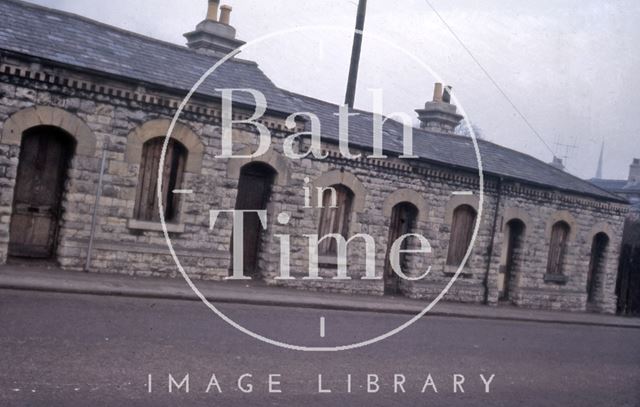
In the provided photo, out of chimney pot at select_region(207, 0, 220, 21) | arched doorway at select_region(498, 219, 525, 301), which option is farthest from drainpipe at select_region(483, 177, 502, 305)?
chimney pot at select_region(207, 0, 220, 21)

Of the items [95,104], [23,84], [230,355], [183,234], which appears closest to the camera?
[230,355]

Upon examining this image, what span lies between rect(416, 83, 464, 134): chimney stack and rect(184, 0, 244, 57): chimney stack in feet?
26.8

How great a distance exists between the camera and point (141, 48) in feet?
50.3

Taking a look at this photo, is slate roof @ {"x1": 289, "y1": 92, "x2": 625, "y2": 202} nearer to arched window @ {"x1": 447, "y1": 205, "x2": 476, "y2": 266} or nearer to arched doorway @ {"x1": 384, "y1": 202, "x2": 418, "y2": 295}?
arched window @ {"x1": 447, "y1": 205, "x2": 476, "y2": 266}

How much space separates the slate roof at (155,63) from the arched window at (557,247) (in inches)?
57.0

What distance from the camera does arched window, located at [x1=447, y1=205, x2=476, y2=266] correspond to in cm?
1914

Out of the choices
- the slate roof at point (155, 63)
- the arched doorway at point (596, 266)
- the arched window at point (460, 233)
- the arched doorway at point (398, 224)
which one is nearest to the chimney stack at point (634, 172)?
the arched doorway at point (596, 266)

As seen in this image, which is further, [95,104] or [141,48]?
[141,48]

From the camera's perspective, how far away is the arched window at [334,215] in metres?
16.8

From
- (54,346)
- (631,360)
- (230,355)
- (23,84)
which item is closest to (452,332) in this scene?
(631,360)

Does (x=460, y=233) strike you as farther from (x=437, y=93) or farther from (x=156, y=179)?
(x=156, y=179)

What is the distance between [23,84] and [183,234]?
13.9 feet

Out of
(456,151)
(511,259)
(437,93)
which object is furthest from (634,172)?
(456,151)

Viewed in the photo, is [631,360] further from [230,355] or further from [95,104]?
[95,104]
